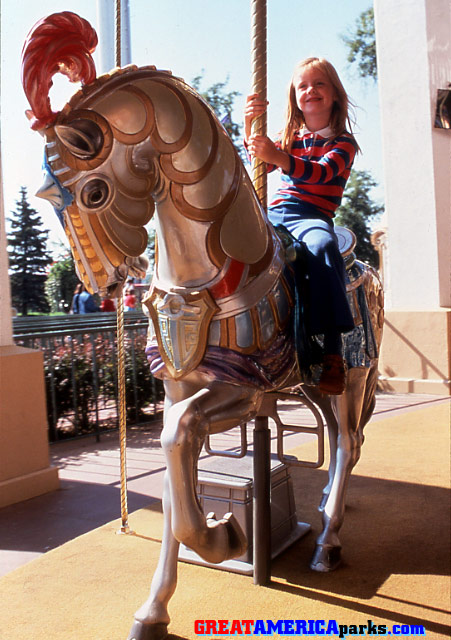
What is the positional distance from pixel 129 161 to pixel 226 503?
157cm

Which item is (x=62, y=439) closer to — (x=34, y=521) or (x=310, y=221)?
(x=34, y=521)

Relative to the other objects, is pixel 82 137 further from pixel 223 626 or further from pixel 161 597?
pixel 223 626

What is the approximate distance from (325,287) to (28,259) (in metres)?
18.2

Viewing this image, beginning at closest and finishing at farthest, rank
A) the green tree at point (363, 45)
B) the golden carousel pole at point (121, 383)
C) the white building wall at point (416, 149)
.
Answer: the golden carousel pole at point (121, 383), the white building wall at point (416, 149), the green tree at point (363, 45)

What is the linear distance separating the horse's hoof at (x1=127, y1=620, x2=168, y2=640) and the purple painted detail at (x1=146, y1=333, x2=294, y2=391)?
0.81 metres

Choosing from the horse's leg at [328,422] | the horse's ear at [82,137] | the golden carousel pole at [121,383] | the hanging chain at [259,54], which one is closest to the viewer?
the horse's ear at [82,137]

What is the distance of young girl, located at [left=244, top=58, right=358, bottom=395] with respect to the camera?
5.75 feet

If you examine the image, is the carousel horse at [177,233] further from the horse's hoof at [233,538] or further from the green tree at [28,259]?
the green tree at [28,259]

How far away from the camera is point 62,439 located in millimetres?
4469

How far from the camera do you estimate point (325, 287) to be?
174 cm

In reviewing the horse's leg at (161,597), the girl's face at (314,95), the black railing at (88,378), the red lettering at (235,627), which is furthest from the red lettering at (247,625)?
the black railing at (88,378)

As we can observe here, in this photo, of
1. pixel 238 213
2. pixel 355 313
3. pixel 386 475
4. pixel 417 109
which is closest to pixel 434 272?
pixel 417 109

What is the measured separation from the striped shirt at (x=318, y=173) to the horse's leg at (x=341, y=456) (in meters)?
0.77

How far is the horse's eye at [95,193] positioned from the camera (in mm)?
1399
